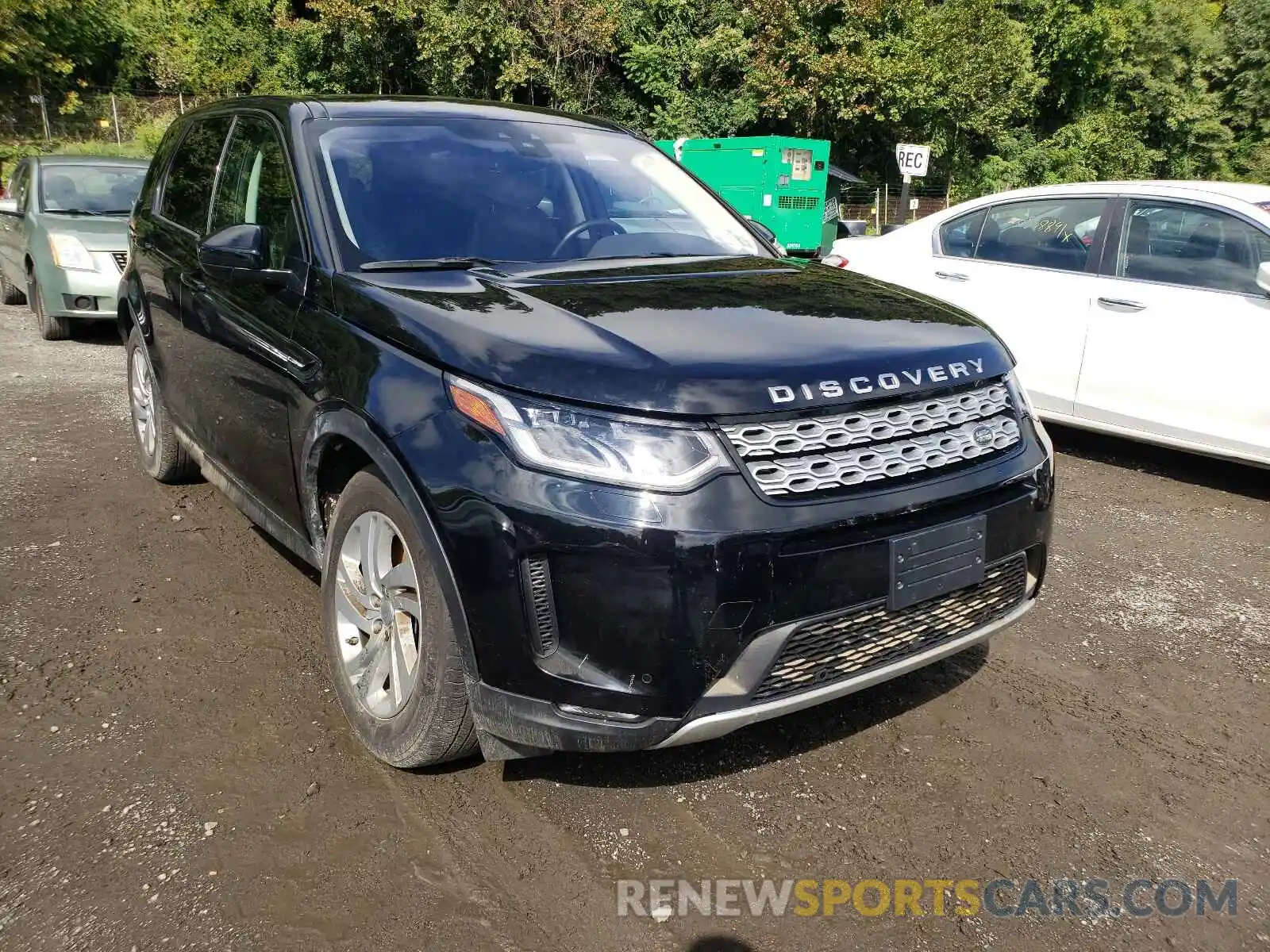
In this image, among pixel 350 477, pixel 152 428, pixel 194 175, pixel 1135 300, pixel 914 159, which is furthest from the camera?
pixel 914 159

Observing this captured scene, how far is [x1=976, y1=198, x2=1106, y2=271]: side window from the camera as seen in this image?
5.90 meters

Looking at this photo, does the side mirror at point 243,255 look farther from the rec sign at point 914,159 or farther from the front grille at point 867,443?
the rec sign at point 914,159

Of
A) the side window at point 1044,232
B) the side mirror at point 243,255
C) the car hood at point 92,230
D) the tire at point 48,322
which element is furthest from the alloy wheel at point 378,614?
the tire at point 48,322

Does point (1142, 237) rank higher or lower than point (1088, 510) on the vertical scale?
higher

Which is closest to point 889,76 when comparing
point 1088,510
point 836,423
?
point 1088,510

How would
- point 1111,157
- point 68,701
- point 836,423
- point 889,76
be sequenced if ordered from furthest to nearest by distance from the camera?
point 1111,157, point 889,76, point 68,701, point 836,423

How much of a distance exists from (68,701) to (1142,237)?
5.63 meters

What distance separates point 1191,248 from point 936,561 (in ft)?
13.1

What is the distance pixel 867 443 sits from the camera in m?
2.44

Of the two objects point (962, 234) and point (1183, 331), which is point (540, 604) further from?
point (962, 234)

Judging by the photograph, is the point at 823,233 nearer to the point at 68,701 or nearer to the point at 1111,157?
the point at 68,701

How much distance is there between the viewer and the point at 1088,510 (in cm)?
516

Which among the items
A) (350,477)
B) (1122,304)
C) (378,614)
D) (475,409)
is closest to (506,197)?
(350,477)

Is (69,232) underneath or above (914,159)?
underneath
